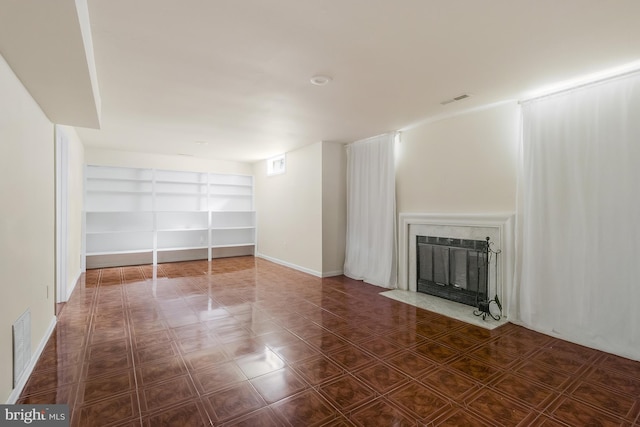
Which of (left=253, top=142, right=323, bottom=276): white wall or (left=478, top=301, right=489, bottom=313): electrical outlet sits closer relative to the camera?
(left=478, top=301, right=489, bottom=313): electrical outlet

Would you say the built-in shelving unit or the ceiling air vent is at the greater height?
the ceiling air vent

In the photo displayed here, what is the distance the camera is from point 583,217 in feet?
9.36

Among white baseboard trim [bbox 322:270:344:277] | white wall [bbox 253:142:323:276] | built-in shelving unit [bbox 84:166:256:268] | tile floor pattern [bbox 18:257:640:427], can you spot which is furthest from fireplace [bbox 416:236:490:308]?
built-in shelving unit [bbox 84:166:256:268]

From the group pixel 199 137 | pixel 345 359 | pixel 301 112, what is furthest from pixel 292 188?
pixel 345 359

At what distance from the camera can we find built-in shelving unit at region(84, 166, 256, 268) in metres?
6.54

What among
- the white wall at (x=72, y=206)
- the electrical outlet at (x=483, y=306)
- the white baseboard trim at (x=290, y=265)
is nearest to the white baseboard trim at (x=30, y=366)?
the white wall at (x=72, y=206)

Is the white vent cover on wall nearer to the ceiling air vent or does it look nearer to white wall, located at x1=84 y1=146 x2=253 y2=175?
the ceiling air vent

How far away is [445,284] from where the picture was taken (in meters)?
4.22

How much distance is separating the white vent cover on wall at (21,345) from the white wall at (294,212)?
3987 millimetres

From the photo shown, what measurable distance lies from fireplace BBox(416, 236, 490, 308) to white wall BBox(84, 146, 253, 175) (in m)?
5.59

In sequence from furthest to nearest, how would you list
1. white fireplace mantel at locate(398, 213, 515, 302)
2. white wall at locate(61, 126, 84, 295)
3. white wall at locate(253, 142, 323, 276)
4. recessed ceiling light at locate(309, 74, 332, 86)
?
white wall at locate(253, 142, 323, 276) < white wall at locate(61, 126, 84, 295) < white fireplace mantel at locate(398, 213, 515, 302) < recessed ceiling light at locate(309, 74, 332, 86)

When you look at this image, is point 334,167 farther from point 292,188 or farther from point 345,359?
point 345,359
